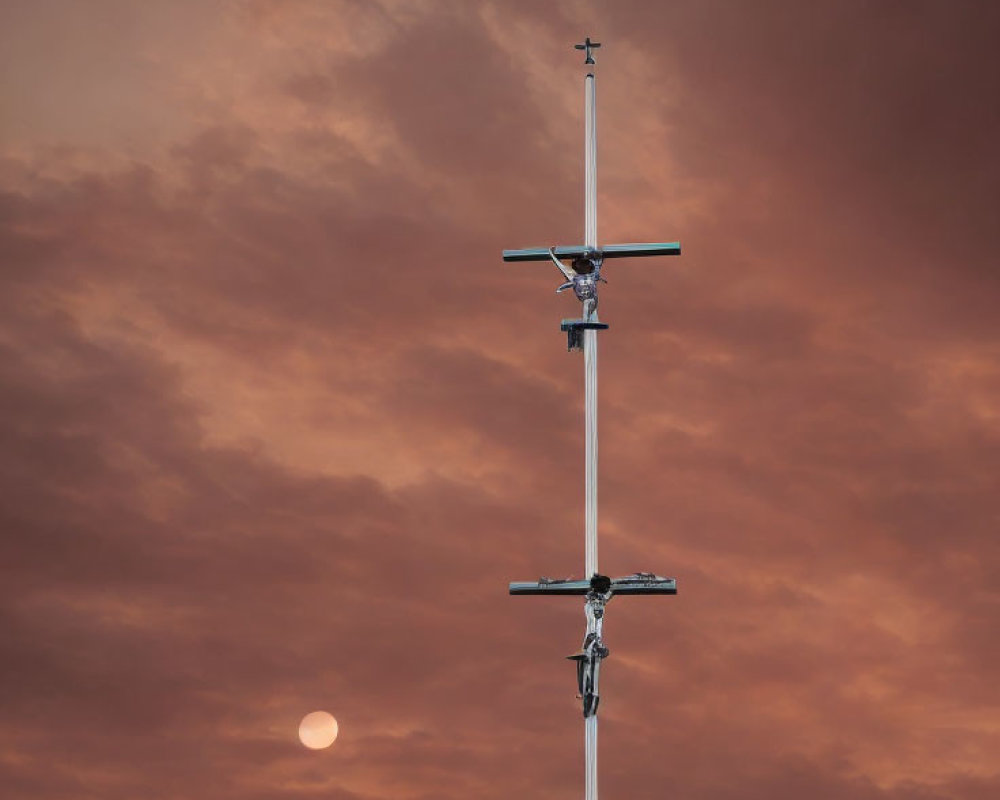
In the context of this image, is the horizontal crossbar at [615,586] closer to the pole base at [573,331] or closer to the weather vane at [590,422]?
the weather vane at [590,422]

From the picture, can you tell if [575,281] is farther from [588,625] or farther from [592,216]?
[588,625]

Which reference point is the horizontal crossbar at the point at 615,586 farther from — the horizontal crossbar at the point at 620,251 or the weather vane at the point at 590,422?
the horizontal crossbar at the point at 620,251

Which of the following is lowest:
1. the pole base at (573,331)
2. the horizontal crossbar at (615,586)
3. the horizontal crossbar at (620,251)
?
the horizontal crossbar at (615,586)

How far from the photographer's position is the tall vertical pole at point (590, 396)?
61.8 meters

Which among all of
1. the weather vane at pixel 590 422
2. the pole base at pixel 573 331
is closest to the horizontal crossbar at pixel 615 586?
the weather vane at pixel 590 422

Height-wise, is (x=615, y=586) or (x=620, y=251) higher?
(x=620, y=251)

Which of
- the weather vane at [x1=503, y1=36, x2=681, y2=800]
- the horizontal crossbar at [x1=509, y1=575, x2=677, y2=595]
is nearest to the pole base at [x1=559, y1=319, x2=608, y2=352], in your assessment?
the weather vane at [x1=503, y1=36, x2=681, y2=800]

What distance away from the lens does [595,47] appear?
68875mm

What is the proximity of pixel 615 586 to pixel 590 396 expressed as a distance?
6195mm

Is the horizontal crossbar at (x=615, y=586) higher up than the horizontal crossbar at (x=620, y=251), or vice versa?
the horizontal crossbar at (x=620, y=251)

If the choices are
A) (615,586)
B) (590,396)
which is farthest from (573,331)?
(615,586)

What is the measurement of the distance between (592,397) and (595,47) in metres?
12.2

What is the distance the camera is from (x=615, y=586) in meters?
61.6

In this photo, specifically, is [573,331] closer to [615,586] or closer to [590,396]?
[590,396]
